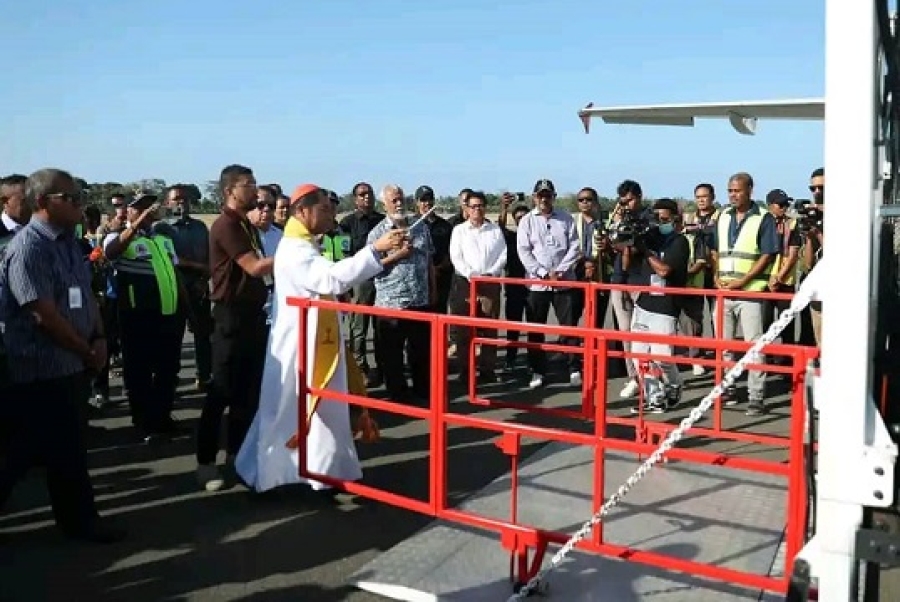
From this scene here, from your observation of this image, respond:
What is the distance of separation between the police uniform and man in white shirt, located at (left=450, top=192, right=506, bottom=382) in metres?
3.14

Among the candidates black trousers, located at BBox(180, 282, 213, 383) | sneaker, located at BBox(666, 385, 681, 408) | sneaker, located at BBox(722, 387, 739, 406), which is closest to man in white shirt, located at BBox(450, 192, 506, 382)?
sneaker, located at BBox(666, 385, 681, 408)

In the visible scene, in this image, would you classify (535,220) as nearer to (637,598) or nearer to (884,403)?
(637,598)

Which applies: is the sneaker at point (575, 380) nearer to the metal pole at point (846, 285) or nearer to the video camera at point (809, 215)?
the video camera at point (809, 215)

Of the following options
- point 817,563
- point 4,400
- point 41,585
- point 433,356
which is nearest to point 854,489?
→ point 817,563

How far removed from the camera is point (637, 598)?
12.3ft

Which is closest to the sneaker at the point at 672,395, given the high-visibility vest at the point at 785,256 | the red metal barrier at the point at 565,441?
the high-visibility vest at the point at 785,256

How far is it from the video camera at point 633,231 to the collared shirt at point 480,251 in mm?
1678

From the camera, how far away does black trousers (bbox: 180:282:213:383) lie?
795 centimetres

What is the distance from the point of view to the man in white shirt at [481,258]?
28.9ft

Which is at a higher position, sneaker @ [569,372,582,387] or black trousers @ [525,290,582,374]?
black trousers @ [525,290,582,374]

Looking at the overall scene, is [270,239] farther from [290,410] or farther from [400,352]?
[290,410]

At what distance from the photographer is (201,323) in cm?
804

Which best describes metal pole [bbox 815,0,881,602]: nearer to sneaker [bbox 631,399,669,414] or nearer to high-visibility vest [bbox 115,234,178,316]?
sneaker [bbox 631,399,669,414]

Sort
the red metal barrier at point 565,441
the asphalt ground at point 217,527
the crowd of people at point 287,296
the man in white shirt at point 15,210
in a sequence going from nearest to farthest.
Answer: the red metal barrier at point 565,441 < the asphalt ground at point 217,527 < the crowd of people at point 287,296 < the man in white shirt at point 15,210
